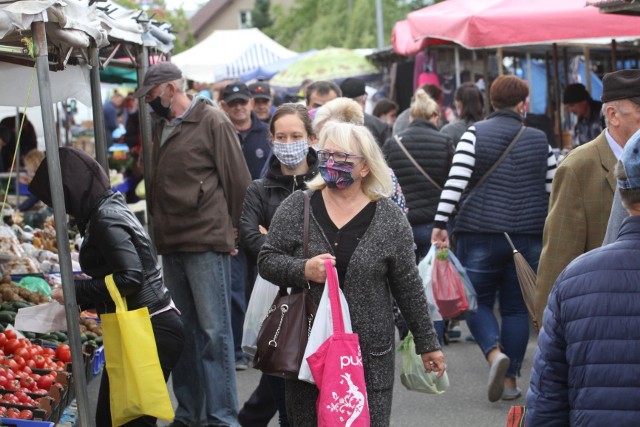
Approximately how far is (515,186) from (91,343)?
3.08m

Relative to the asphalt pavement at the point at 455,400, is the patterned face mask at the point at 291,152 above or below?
above

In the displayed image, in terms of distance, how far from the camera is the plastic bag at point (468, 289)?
25.0ft

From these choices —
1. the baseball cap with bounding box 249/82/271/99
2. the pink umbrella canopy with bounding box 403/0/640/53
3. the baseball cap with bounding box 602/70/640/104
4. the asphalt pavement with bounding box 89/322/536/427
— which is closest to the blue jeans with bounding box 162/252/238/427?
the asphalt pavement with bounding box 89/322/536/427

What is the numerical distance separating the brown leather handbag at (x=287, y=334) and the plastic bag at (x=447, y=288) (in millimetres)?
3026

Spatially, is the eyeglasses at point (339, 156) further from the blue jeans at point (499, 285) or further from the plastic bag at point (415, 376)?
the blue jeans at point (499, 285)

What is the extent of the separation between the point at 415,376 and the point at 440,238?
2456mm

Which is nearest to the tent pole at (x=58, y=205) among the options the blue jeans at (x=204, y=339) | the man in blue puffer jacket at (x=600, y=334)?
the blue jeans at (x=204, y=339)

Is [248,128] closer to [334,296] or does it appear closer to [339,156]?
[339,156]

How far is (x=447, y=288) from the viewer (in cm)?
766

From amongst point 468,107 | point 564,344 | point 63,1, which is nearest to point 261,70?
point 468,107

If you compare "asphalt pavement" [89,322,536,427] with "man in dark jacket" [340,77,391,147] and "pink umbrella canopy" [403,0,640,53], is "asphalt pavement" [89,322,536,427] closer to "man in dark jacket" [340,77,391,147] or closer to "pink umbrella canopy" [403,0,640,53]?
"man in dark jacket" [340,77,391,147]

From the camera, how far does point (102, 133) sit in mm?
7156

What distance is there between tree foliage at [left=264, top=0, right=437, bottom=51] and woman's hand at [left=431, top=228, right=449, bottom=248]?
3621 cm

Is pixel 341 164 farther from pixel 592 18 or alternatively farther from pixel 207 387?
pixel 592 18
